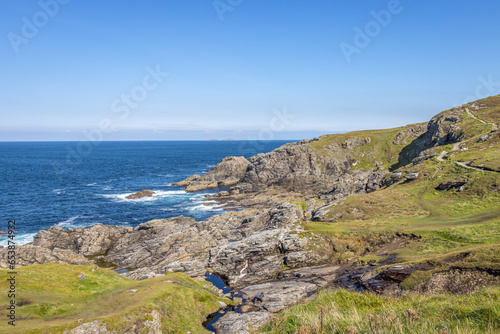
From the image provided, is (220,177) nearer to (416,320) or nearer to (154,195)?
(154,195)

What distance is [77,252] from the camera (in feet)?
186

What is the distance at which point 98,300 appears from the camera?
24953mm

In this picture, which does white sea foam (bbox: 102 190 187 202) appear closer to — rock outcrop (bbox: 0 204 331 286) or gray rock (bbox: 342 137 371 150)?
rock outcrop (bbox: 0 204 331 286)

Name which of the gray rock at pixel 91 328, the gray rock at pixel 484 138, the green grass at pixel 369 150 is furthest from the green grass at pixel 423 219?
the green grass at pixel 369 150

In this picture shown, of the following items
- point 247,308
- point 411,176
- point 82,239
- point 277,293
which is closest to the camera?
point 247,308

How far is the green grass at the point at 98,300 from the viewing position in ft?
67.5

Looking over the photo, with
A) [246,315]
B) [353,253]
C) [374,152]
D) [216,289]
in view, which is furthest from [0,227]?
[374,152]

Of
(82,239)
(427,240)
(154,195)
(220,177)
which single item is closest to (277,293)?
(427,240)

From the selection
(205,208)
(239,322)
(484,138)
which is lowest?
(205,208)

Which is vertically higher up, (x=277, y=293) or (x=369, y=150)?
(x=369, y=150)

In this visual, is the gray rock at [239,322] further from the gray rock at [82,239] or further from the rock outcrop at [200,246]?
the gray rock at [82,239]

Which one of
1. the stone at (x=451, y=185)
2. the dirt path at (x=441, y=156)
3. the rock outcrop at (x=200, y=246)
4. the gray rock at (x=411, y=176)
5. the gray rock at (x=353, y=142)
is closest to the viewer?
the rock outcrop at (x=200, y=246)

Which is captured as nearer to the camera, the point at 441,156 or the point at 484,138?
the point at 441,156

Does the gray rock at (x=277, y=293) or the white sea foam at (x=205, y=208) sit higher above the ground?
the gray rock at (x=277, y=293)
